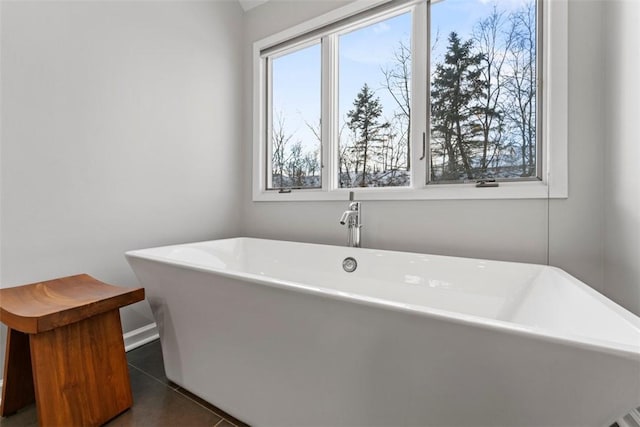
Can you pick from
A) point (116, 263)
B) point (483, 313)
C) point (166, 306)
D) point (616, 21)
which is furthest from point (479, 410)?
point (116, 263)

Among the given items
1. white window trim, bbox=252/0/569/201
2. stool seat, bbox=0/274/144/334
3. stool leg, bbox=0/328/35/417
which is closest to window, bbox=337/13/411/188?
white window trim, bbox=252/0/569/201

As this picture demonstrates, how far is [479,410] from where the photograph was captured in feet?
2.30

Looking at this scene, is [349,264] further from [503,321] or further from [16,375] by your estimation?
[16,375]

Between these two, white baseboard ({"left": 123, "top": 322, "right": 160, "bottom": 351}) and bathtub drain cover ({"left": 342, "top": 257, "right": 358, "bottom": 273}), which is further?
white baseboard ({"left": 123, "top": 322, "right": 160, "bottom": 351})

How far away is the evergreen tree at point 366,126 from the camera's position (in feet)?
6.84

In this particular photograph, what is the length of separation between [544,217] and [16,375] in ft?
8.33

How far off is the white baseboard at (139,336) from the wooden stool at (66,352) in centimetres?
52

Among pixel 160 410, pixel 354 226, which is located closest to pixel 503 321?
pixel 354 226

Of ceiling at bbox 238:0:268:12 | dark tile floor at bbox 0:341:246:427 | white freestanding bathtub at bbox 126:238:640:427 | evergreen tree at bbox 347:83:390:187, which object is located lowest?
dark tile floor at bbox 0:341:246:427

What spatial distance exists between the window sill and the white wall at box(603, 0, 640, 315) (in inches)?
8.7

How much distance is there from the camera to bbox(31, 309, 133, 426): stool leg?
108 centimetres

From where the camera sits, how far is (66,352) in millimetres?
1137

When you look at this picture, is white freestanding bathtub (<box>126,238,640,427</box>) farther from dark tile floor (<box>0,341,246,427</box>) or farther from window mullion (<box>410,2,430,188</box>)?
window mullion (<box>410,2,430,188</box>)

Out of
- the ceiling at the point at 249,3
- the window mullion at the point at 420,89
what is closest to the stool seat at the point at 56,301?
the window mullion at the point at 420,89
